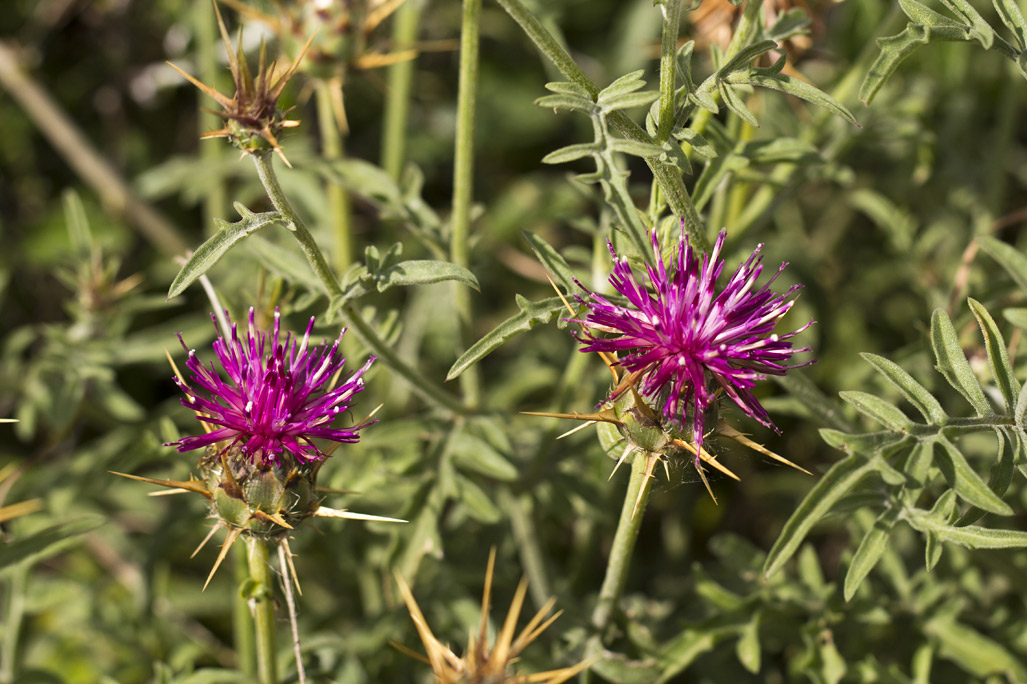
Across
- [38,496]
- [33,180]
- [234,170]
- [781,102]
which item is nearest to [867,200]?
[781,102]

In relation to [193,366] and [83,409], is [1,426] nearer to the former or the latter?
[83,409]

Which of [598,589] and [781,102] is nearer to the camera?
[781,102]

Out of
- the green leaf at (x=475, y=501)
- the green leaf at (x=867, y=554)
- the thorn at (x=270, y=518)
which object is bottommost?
the green leaf at (x=867, y=554)

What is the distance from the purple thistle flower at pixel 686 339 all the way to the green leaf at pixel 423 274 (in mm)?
321

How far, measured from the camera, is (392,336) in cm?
285

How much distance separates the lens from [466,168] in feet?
9.64

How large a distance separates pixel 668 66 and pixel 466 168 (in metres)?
0.84

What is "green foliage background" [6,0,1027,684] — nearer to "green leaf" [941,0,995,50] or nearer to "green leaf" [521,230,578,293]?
"green leaf" [941,0,995,50]

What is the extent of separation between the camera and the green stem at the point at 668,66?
227cm

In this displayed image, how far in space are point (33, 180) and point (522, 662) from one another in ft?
14.2

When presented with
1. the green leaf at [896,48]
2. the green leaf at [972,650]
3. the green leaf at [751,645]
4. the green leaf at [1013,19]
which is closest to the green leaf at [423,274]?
the green leaf at [896,48]

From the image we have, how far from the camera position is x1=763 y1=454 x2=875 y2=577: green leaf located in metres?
2.23

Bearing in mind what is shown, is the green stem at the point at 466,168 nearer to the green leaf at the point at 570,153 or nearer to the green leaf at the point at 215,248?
the green leaf at the point at 570,153

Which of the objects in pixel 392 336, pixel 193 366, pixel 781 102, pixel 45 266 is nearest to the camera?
pixel 193 366
